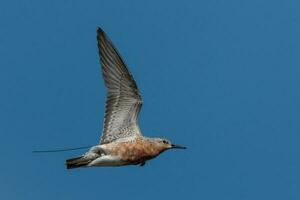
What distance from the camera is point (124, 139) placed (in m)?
20.5

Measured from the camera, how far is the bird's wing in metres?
20.8

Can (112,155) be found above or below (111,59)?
below

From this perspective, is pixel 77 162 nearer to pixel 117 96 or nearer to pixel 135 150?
pixel 135 150

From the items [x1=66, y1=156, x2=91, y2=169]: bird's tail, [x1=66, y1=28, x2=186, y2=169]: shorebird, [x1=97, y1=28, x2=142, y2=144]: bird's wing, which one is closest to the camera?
[x1=66, y1=156, x2=91, y2=169]: bird's tail

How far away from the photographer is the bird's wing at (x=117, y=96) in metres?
20.8


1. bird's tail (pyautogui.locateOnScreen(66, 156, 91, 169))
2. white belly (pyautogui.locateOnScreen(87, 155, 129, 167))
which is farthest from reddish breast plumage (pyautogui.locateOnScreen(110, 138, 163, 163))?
bird's tail (pyautogui.locateOnScreen(66, 156, 91, 169))

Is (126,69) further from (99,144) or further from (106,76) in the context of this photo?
(99,144)

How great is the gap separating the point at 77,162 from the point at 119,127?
1.63m

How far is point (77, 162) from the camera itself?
1973cm

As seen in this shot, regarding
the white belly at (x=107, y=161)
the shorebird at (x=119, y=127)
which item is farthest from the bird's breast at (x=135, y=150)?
the white belly at (x=107, y=161)

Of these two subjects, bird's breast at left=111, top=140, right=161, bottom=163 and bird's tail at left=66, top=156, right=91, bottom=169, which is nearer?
bird's tail at left=66, top=156, right=91, bottom=169

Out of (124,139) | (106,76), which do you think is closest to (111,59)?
(106,76)

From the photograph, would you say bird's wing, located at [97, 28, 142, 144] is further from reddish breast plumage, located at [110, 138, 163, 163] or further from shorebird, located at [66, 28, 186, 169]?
reddish breast plumage, located at [110, 138, 163, 163]

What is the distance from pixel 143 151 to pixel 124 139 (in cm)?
56
